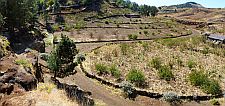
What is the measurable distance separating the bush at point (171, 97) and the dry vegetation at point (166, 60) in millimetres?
2121

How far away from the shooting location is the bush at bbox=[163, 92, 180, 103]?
43.9m

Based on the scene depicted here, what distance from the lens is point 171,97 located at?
144ft

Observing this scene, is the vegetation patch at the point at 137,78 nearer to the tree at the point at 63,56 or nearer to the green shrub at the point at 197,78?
the green shrub at the point at 197,78

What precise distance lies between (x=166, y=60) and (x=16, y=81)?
35552 millimetres

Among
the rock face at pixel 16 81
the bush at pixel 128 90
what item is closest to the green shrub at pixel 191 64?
the bush at pixel 128 90

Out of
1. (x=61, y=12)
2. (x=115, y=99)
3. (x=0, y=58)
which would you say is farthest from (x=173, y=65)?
(x=61, y=12)

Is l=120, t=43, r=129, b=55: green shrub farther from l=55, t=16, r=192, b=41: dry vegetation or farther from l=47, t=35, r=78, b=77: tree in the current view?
l=47, t=35, r=78, b=77: tree

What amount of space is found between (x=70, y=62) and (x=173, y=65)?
71.1 ft

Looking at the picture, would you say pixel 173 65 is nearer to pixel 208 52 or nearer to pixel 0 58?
pixel 208 52

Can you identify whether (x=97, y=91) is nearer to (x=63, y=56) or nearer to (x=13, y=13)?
(x=63, y=56)

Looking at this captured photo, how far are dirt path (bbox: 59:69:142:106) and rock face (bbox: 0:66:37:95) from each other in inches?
428

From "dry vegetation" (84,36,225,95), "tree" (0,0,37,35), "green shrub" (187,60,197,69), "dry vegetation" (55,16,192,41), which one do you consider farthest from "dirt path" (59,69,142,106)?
"dry vegetation" (55,16,192,41)

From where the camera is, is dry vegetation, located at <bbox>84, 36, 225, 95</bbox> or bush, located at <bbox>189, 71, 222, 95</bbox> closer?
bush, located at <bbox>189, 71, 222, 95</bbox>

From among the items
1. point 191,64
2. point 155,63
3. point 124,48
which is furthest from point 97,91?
point 124,48
